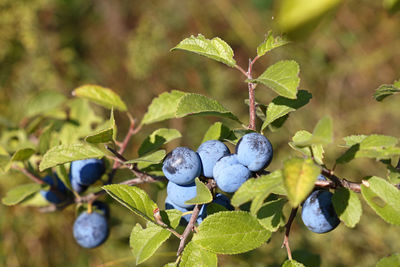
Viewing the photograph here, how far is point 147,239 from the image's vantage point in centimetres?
83

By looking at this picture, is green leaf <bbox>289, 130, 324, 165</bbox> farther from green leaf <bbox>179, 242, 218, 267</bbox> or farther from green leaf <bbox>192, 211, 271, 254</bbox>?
green leaf <bbox>179, 242, 218, 267</bbox>

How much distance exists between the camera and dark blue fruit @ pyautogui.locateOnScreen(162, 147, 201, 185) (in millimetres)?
786

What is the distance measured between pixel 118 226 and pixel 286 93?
1.88 metres

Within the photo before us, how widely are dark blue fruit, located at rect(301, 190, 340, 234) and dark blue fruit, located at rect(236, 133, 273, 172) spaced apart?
14cm

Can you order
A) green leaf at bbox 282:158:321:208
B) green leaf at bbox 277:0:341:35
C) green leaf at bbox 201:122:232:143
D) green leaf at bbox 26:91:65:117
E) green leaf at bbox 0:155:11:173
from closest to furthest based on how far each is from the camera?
green leaf at bbox 277:0:341:35 < green leaf at bbox 282:158:321:208 < green leaf at bbox 201:122:232:143 < green leaf at bbox 0:155:11:173 < green leaf at bbox 26:91:65:117

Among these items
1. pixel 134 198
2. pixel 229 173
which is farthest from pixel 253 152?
pixel 134 198

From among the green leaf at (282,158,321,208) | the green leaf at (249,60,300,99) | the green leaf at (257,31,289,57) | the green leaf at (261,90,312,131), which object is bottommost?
the green leaf at (261,90,312,131)

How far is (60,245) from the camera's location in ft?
8.42

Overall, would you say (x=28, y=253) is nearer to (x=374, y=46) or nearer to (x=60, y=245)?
(x=60, y=245)

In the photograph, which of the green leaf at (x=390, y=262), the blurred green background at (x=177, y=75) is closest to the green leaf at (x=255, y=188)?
the green leaf at (x=390, y=262)

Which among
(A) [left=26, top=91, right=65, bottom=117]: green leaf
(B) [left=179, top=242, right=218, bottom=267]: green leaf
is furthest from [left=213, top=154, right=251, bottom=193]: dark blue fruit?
(A) [left=26, top=91, right=65, bottom=117]: green leaf

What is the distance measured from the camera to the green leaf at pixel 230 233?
76 cm

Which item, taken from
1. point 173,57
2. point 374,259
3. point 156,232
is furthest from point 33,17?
point 374,259

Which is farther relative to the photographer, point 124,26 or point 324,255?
point 124,26
